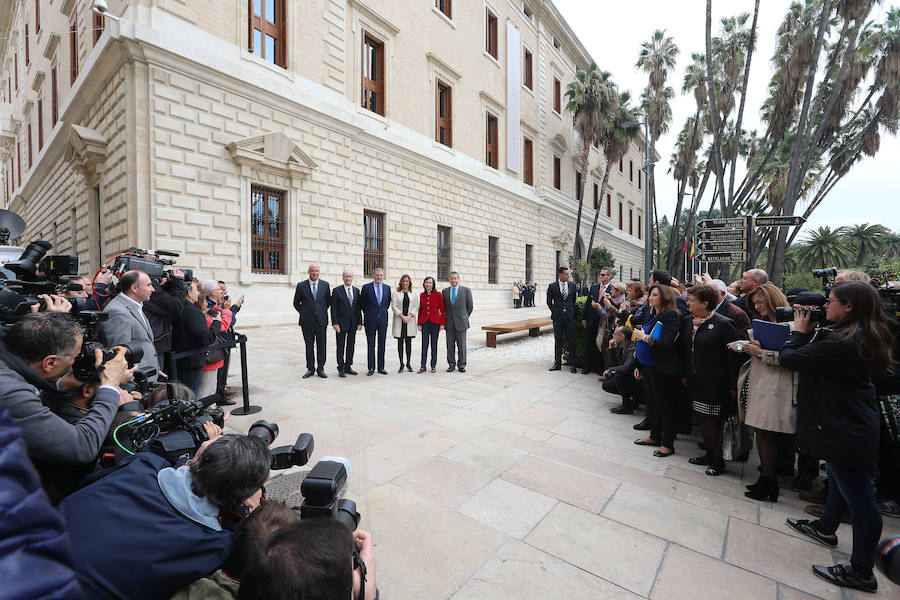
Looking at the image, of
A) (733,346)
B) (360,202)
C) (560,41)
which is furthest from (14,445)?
(560,41)

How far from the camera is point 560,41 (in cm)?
Result: 2795

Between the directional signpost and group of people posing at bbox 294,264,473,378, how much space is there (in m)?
6.00

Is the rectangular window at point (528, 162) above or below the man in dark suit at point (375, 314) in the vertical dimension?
above

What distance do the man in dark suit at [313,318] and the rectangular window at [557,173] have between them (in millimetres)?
23876

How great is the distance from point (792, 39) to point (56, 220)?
30.8m

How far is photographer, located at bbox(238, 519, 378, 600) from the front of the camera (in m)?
1.08

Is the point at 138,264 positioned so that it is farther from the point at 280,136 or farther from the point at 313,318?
the point at 280,136

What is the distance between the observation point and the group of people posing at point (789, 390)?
238cm

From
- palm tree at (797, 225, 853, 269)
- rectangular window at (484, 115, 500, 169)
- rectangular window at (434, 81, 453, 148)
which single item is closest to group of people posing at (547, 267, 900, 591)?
rectangular window at (434, 81, 453, 148)

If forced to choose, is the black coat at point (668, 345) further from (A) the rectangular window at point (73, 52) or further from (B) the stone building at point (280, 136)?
(A) the rectangular window at point (73, 52)

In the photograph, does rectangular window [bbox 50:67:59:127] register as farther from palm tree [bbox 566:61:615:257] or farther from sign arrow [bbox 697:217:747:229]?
palm tree [bbox 566:61:615:257]

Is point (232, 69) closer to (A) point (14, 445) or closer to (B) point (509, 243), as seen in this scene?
(A) point (14, 445)

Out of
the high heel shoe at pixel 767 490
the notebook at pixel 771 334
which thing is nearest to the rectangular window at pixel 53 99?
the notebook at pixel 771 334

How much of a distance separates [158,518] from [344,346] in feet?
20.4
